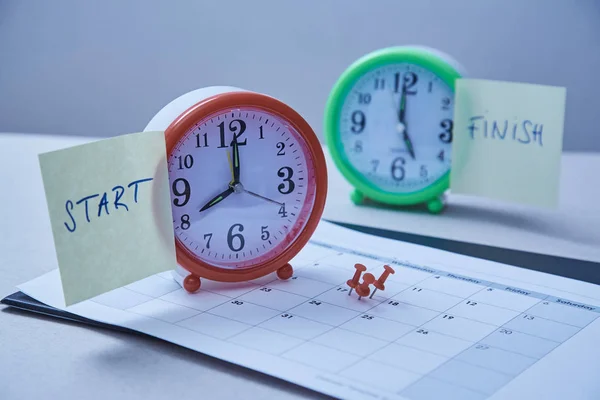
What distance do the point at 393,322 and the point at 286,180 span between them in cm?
25

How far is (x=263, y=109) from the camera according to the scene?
989 mm

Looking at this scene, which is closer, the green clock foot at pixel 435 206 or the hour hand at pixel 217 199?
the hour hand at pixel 217 199

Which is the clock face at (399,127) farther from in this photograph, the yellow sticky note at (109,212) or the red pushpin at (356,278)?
the yellow sticky note at (109,212)

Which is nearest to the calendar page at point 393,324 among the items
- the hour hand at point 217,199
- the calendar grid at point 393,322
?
the calendar grid at point 393,322

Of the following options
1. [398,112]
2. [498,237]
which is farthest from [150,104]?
[498,237]

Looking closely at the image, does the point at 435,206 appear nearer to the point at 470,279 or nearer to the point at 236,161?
the point at 470,279

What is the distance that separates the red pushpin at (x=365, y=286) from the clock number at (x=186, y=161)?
0.86ft

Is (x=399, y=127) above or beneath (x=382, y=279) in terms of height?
above

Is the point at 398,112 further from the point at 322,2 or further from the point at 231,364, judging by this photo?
the point at 322,2

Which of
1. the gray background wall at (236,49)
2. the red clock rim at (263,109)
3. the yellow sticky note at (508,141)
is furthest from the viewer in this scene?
the gray background wall at (236,49)

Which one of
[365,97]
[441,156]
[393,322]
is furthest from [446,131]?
[393,322]

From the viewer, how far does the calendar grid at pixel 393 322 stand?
77cm

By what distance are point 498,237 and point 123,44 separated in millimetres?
1450

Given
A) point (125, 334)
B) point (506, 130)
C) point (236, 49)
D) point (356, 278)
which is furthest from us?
point (236, 49)
